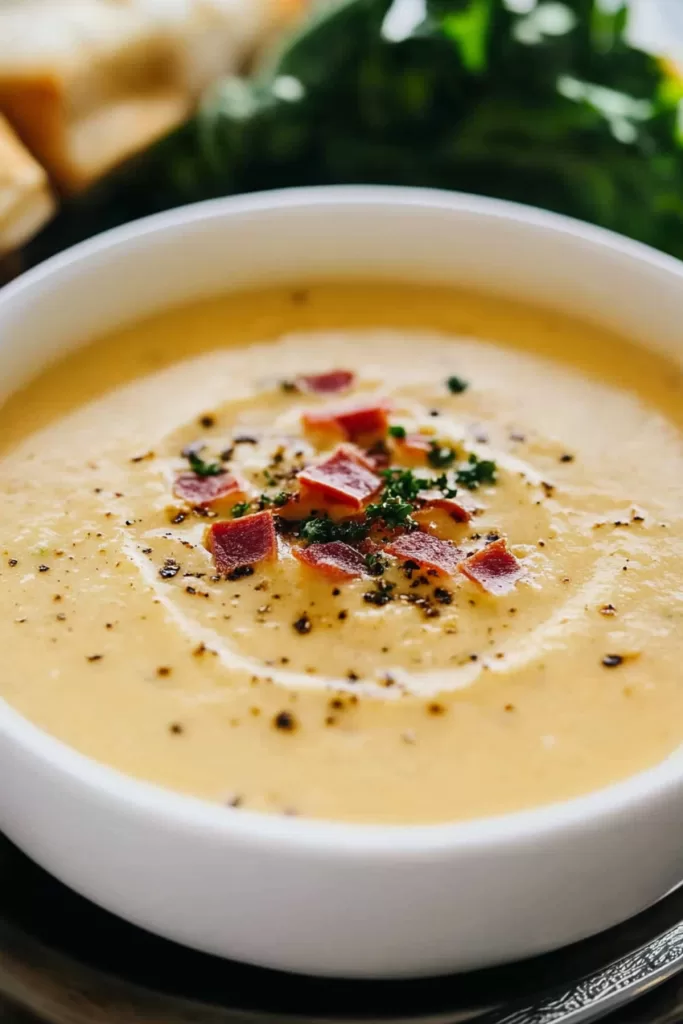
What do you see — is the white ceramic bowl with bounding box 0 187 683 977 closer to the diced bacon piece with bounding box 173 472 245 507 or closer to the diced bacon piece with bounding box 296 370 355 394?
the diced bacon piece with bounding box 173 472 245 507

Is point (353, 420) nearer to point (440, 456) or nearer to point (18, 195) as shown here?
point (440, 456)

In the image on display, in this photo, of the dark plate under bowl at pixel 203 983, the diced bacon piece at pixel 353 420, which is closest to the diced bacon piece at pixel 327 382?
the diced bacon piece at pixel 353 420

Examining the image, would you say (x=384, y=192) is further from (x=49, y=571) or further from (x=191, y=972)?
(x=191, y=972)

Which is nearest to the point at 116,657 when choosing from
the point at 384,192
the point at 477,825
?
the point at 477,825

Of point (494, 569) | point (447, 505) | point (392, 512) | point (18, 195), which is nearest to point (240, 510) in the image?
point (392, 512)

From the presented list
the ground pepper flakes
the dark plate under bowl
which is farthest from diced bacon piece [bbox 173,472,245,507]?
the dark plate under bowl
